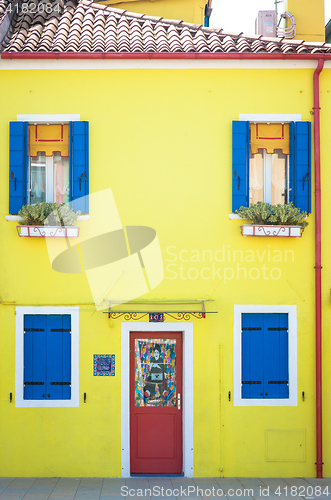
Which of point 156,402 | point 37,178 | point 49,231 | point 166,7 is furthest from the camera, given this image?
point 166,7

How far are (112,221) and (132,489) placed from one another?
14.1ft

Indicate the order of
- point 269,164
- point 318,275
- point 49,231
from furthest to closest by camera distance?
1. point 269,164
2. point 318,275
3. point 49,231

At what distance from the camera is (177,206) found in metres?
8.30

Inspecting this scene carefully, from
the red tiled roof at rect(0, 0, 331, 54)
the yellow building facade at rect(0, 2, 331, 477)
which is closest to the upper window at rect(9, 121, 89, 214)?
the yellow building facade at rect(0, 2, 331, 477)

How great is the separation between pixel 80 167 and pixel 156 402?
13.9 ft

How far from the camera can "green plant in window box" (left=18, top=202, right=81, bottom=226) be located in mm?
7910

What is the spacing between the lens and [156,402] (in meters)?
8.35

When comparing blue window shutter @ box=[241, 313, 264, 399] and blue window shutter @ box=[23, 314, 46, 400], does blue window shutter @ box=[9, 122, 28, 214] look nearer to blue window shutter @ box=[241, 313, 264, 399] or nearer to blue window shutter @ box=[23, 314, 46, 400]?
blue window shutter @ box=[23, 314, 46, 400]

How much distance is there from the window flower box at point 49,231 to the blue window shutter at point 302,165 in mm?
3802

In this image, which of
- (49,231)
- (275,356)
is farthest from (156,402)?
(49,231)

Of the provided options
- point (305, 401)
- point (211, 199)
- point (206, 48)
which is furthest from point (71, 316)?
point (206, 48)

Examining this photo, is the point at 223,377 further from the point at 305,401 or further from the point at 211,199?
the point at 211,199

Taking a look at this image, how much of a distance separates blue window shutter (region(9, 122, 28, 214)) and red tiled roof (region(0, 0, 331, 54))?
54.3 inches

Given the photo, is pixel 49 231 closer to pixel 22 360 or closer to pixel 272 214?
pixel 22 360
